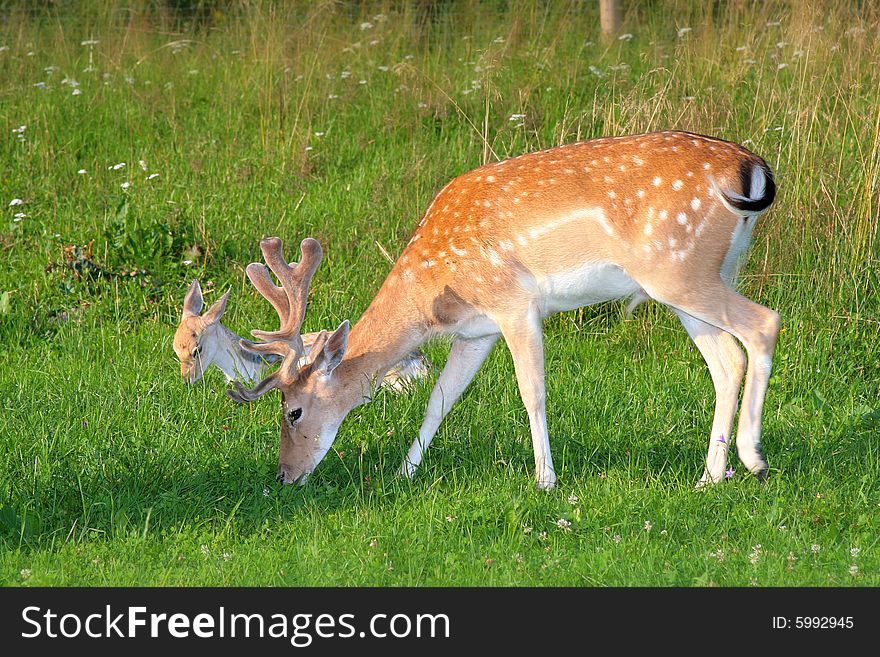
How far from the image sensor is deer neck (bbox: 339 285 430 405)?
6008 mm

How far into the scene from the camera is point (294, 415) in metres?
5.84

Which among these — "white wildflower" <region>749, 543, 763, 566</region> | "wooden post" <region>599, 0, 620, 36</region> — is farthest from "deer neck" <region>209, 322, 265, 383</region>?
"wooden post" <region>599, 0, 620, 36</region>

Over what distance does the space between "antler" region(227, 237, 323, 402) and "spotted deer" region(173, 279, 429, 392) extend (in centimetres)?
96

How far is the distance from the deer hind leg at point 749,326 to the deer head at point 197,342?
2.66 meters

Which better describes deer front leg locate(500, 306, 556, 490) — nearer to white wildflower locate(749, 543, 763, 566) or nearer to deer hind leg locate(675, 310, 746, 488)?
deer hind leg locate(675, 310, 746, 488)

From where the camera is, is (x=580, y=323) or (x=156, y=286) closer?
(x=580, y=323)

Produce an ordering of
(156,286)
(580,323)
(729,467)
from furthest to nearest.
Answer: (156,286)
(580,323)
(729,467)

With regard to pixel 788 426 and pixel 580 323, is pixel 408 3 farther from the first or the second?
pixel 788 426

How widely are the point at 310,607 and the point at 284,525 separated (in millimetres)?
846

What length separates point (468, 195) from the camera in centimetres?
600

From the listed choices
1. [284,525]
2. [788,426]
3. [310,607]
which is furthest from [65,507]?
[788,426]

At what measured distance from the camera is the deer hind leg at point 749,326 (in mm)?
5574

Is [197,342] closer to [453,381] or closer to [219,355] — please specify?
[219,355]

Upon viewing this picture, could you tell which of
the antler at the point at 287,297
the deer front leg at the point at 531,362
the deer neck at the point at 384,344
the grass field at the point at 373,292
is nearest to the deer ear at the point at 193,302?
the grass field at the point at 373,292
